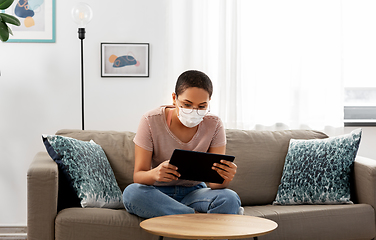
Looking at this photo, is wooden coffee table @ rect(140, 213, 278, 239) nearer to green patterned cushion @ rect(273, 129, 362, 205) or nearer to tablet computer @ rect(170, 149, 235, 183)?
tablet computer @ rect(170, 149, 235, 183)

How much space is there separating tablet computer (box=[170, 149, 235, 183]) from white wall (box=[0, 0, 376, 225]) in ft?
4.36

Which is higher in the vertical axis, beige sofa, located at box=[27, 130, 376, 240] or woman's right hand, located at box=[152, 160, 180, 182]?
woman's right hand, located at box=[152, 160, 180, 182]

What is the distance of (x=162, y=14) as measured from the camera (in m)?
2.86

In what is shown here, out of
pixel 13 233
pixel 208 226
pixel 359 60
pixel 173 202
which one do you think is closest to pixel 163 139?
pixel 173 202

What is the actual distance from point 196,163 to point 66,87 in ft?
5.42

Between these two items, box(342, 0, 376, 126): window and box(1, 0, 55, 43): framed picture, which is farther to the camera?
box(342, 0, 376, 126): window

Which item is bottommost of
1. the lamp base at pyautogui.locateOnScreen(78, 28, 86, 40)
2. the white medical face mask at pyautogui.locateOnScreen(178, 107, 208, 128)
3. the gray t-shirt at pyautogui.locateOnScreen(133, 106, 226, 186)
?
the gray t-shirt at pyautogui.locateOnScreen(133, 106, 226, 186)

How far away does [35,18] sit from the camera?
9.15 ft

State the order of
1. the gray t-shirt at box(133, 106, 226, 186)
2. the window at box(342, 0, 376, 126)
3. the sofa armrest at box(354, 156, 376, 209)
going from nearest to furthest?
the gray t-shirt at box(133, 106, 226, 186) < the sofa armrest at box(354, 156, 376, 209) < the window at box(342, 0, 376, 126)

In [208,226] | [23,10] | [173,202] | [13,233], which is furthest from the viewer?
[23,10]

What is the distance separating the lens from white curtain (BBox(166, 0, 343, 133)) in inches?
111

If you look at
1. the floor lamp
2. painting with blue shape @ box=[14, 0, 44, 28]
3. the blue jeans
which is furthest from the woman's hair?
painting with blue shape @ box=[14, 0, 44, 28]

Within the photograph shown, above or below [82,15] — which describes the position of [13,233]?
below

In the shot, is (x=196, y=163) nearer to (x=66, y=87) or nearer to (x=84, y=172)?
(x=84, y=172)
